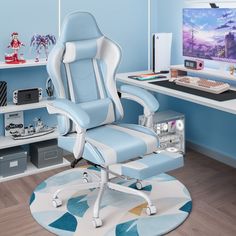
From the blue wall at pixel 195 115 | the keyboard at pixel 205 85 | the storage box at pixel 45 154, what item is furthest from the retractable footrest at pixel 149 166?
the blue wall at pixel 195 115

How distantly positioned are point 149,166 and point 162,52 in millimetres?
1632

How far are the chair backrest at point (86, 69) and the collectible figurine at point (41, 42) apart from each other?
0.76m

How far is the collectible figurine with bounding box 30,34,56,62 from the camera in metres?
3.43

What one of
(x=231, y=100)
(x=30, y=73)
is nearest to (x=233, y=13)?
(x=231, y=100)

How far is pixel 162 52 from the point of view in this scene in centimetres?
378

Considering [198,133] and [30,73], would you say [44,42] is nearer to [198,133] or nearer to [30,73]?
[30,73]

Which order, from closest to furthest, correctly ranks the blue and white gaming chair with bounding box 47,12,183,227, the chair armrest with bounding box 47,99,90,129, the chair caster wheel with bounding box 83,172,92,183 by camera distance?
1. the chair armrest with bounding box 47,99,90,129
2. the blue and white gaming chair with bounding box 47,12,183,227
3. the chair caster wheel with bounding box 83,172,92,183

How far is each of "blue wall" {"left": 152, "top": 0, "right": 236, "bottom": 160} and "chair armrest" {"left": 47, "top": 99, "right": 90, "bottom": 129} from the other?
64.3 inches

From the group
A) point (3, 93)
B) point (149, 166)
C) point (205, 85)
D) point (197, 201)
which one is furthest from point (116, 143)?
point (3, 93)

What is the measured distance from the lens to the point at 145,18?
13.5ft

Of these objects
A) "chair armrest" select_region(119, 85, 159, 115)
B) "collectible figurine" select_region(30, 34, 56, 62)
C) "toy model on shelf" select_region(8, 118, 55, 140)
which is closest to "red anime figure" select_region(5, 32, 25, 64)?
"collectible figurine" select_region(30, 34, 56, 62)

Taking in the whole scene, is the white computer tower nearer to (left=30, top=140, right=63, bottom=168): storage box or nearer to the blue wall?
the blue wall

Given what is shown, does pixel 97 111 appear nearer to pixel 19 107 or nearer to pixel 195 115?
pixel 19 107

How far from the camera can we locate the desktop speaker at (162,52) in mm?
3738
